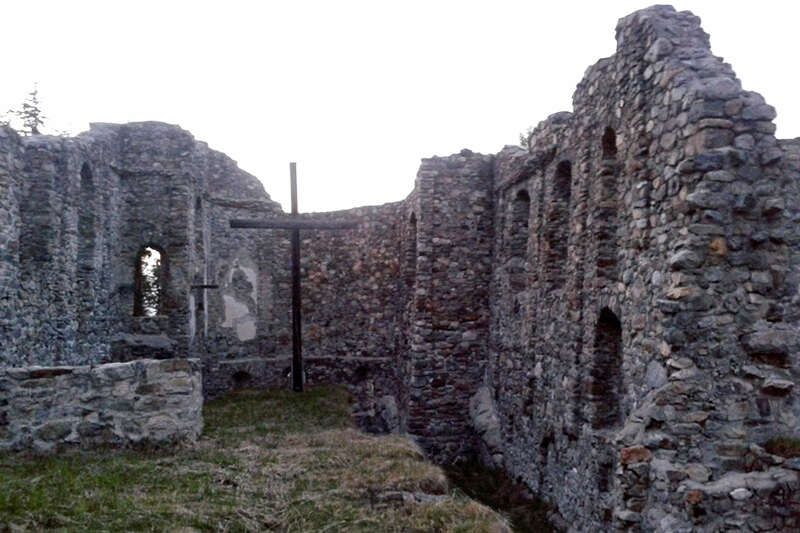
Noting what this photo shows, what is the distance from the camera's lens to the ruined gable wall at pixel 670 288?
19.4 feet

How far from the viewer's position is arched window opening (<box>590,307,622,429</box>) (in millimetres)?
8875

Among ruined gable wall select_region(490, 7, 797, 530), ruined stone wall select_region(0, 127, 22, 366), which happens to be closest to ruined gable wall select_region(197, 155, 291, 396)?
ruined stone wall select_region(0, 127, 22, 366)

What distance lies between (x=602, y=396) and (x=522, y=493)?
11.1 ft

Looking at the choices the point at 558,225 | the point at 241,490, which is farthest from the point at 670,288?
the point at 241,490

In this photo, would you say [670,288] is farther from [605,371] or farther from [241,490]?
[241,490]

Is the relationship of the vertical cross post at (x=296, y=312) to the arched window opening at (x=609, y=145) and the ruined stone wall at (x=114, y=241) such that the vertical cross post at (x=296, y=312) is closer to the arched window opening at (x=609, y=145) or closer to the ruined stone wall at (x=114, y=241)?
the ruined stone wall at (x=114, y=241)

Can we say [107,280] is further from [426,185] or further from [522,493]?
[522,493]

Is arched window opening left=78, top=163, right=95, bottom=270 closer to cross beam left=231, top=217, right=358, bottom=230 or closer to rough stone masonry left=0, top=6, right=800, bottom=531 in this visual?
rough stone masonry left=0, top=6, right=800, bottom=531

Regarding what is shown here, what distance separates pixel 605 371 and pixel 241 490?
4.66 m

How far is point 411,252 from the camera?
1716cm

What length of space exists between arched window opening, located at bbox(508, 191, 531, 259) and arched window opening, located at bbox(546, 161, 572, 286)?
86.5 inches

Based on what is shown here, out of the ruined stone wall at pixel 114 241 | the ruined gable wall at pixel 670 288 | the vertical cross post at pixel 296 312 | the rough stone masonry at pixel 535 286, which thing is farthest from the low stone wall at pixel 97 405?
the vertical cross post at pixel 296 312

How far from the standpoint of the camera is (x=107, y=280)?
52.2 ft

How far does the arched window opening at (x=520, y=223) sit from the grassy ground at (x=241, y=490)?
4.52 metres
